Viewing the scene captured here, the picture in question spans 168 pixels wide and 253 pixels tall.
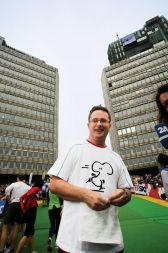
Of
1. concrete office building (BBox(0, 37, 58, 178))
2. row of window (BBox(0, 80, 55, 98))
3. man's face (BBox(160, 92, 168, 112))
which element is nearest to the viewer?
man's face (BBox(160, 92, 168, 112))

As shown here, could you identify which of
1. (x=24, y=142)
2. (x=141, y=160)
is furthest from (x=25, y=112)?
(x=141, y=160)

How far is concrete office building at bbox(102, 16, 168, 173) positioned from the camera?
47.8 metres

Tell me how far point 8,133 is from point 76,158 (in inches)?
1885

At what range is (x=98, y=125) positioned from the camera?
1.71 meters

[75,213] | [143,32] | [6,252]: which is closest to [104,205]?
[75,213]

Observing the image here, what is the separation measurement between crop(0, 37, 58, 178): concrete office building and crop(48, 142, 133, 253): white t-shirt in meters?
45.2

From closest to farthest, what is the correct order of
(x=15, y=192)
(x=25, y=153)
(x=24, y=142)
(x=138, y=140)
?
(x=15, y=192)
(x=25, y=153)
(x=24, y=142)
(x=138, y=140)

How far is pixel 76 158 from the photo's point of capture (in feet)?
4.99

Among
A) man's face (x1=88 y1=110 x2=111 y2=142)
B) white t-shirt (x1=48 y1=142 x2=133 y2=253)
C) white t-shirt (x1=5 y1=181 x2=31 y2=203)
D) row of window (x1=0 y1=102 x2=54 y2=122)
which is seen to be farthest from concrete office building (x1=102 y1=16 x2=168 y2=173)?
white t-shirt (x1=48 y1=142 x2=133 y2=253)

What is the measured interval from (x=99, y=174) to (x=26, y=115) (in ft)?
169

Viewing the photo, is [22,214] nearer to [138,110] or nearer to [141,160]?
[141,160]

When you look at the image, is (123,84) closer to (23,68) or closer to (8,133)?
(23,68)

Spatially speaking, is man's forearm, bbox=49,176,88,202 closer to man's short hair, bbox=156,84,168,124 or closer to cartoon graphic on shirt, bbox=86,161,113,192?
cartoon graphic on shirt, bbox=86,161,113,192

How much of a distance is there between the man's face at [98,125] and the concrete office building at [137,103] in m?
47.2
